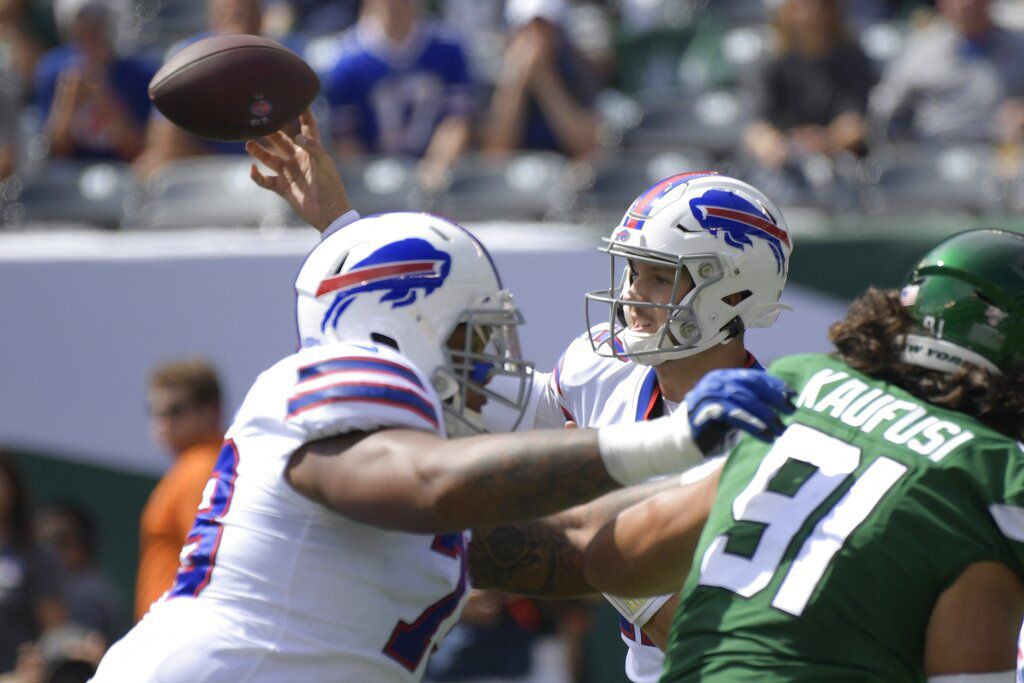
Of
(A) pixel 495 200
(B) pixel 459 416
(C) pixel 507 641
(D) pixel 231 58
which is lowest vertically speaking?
(C) pixel 507 641

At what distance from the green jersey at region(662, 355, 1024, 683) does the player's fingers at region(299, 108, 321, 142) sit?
1781 mm

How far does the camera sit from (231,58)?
152 inches

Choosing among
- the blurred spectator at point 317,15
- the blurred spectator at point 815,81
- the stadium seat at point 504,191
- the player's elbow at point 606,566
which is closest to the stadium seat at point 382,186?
A: the stadium seat at point 504,191

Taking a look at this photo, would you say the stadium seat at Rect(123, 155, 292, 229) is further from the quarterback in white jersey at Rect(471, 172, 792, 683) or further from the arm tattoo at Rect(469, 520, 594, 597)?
the arm tattoo at Rect(469, 520, 594, 597)

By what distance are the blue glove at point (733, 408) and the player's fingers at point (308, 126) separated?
1910mm

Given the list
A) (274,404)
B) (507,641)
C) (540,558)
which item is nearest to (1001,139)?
(507,641)

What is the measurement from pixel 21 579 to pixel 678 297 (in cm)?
401

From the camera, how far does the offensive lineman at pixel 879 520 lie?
7.85ft

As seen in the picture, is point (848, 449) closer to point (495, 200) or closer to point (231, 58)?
point (231, 58)

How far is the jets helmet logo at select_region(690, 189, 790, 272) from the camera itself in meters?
3.66

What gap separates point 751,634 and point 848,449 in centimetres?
34

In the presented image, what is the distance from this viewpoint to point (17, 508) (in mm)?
6742

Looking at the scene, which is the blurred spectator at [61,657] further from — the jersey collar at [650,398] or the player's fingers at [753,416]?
the player's fingers at [753,416]

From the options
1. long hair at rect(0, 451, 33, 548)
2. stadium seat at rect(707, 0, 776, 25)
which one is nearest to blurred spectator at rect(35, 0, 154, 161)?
long hair at rect(0, 451, 33, 548)
